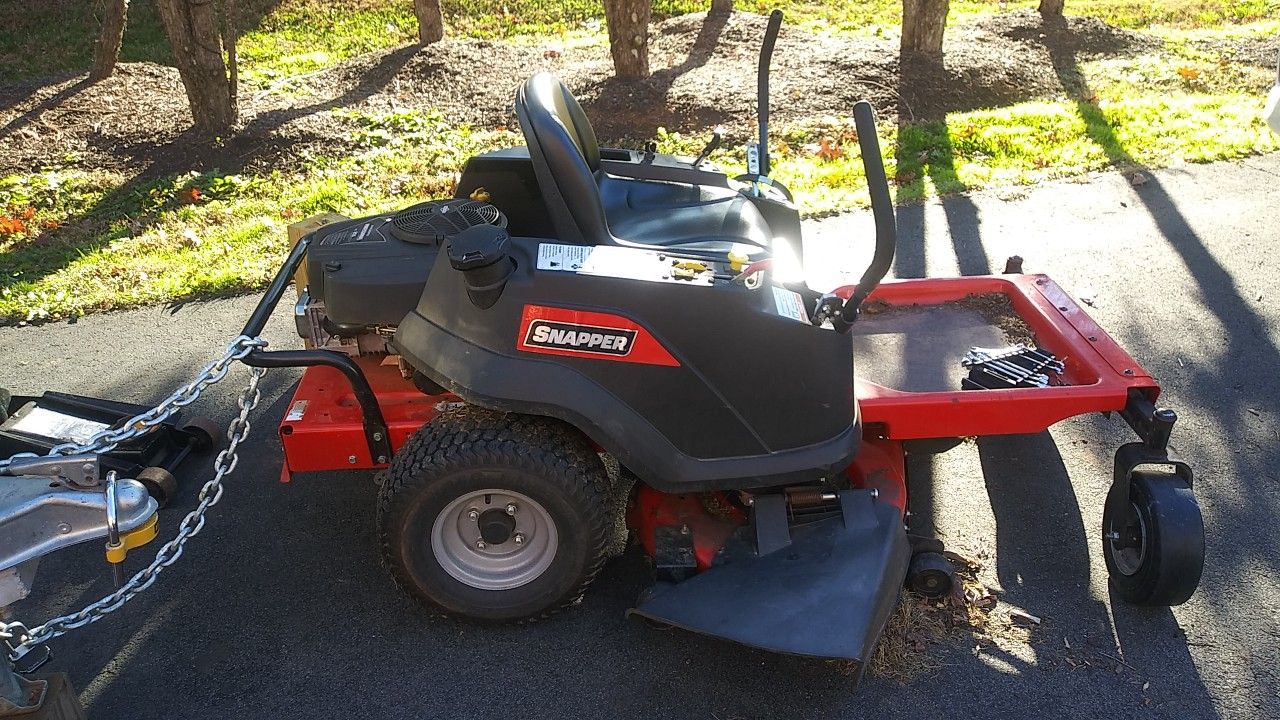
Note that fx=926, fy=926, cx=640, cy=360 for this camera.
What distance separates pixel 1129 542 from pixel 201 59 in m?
6.99

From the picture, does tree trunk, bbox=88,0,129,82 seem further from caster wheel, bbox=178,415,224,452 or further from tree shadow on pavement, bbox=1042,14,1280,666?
tree shadow on pavement, bbox=1042,14,1280,666

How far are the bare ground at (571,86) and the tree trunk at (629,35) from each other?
190 mm

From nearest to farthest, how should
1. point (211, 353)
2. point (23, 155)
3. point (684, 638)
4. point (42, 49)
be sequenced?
point (684, 638) < point (211, 353) < point (23, 155) < point (42, 49)

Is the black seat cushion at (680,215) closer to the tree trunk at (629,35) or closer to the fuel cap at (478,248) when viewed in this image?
the fuel cap at (478,248)

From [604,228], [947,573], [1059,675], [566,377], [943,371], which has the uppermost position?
[604,228]

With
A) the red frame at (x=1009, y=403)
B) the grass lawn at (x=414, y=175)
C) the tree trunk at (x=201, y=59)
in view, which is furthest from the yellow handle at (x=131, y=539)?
the tree trunk at (x=201, y=59)

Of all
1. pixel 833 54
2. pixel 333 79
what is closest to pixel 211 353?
pixel 333 79

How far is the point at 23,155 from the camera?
7105 millimetres

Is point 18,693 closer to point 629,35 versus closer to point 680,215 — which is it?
point 680,215

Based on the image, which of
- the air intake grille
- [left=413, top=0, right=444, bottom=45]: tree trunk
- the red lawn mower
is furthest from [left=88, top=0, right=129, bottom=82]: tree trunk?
the air intake grille

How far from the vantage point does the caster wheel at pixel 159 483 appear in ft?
11.0

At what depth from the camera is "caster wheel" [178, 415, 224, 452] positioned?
3.73 metres

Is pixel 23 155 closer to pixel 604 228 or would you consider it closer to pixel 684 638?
pixel 604 228

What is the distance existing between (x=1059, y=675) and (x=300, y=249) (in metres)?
2.86
